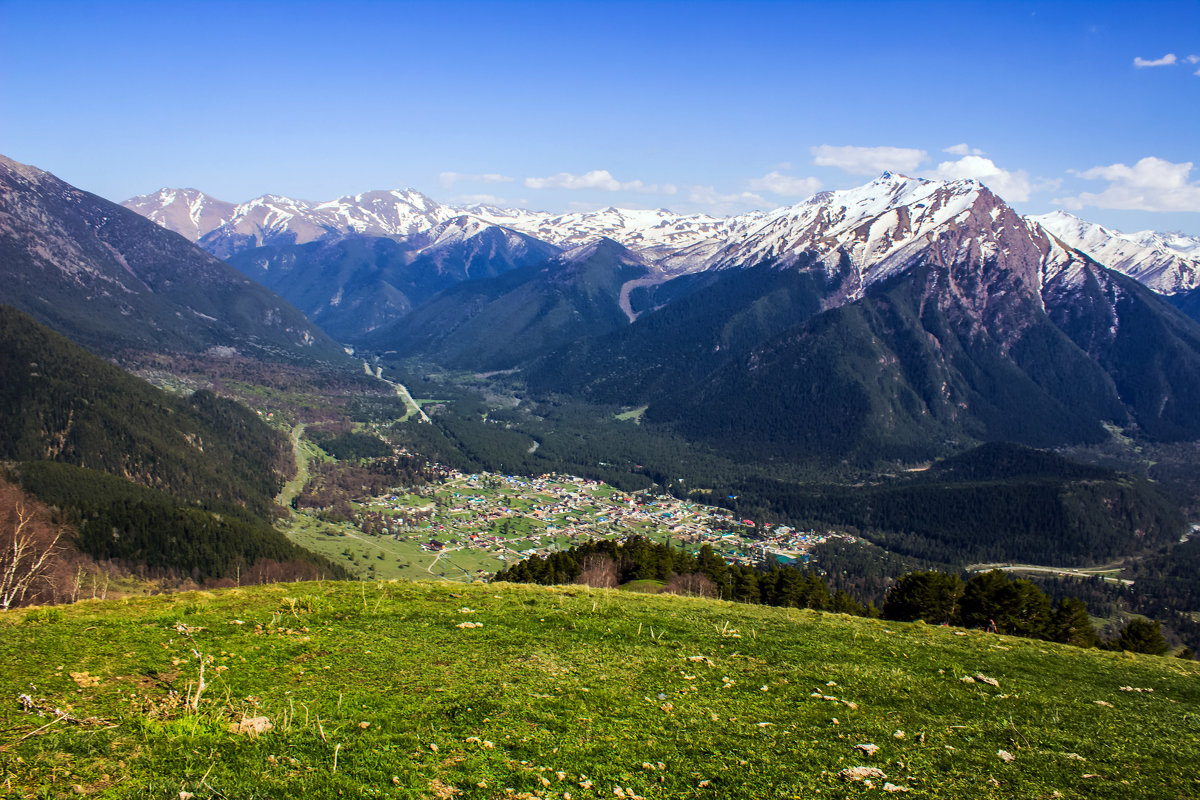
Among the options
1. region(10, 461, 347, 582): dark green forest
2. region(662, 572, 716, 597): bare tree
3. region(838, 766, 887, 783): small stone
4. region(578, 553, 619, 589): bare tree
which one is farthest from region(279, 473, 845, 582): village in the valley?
region(838, 766, 887, 783): small stone

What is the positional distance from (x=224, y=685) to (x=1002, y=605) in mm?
42719

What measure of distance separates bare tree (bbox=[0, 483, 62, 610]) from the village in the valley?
41639mm

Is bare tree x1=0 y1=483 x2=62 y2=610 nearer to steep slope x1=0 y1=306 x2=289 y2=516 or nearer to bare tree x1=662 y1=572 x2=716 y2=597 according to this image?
bare tree x1=662 y1=572 x2=716 y2=597

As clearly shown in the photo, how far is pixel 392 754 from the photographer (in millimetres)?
14242

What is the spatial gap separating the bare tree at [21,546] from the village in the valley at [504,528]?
4164 cm

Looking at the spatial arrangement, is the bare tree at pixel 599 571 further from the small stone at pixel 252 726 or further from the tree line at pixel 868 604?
the small stone at pixel 252 726

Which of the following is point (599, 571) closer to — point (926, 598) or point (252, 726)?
point (926, 598)

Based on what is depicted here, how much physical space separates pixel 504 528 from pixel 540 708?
4753 inches

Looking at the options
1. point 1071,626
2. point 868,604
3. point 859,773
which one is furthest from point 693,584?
point 859,773

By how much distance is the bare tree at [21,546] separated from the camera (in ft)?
125

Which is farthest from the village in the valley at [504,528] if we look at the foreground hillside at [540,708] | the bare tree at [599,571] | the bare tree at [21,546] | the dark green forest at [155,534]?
the foreground hillside at [540,708]

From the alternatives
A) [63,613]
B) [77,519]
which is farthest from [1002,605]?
[77,519]

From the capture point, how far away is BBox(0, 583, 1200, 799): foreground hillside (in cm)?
1364

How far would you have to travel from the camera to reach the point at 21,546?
121 ft
